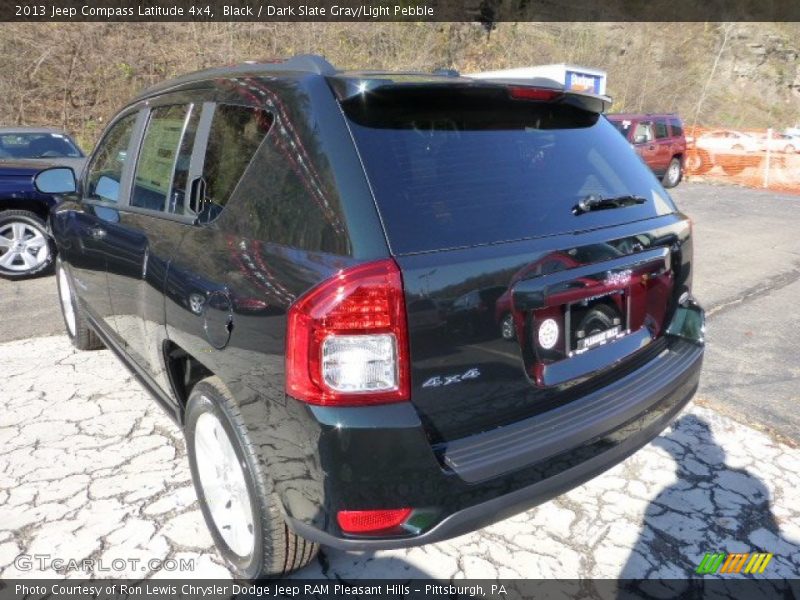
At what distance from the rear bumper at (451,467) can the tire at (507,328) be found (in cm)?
30

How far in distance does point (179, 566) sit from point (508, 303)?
1.72 meters

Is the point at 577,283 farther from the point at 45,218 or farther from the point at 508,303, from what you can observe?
the point at 45,218

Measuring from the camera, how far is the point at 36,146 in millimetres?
7676

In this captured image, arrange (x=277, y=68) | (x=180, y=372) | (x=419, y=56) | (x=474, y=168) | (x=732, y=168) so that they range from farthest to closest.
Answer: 1. (x=419, y=56)
2. (x=732, y=168)
3. (x=180, y=372)
4. (x=277, y=68)
5. (x=474, y=168)

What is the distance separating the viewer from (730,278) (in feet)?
22.4

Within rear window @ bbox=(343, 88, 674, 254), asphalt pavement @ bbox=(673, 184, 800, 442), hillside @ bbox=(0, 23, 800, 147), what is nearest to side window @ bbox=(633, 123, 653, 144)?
asphalt pavement @ bbox=(673, 184, 800, 442)

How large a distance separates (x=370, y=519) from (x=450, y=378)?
0.47m

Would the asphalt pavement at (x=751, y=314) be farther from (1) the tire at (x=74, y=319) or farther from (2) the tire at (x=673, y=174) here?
(2) the tire at (x=673, y=174)

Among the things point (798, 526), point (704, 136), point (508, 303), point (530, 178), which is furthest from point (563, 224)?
point (704, 136)

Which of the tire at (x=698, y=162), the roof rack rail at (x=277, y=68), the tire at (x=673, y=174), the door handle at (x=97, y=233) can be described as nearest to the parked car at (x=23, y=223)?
the door handle at (x=97, y=233)

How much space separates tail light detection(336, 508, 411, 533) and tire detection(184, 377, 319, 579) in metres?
0.32

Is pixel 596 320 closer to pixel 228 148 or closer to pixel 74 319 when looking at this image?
pixel 228 148

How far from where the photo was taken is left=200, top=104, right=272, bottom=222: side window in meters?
1.99

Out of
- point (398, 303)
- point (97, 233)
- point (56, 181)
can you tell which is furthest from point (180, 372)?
point (56, 181)
